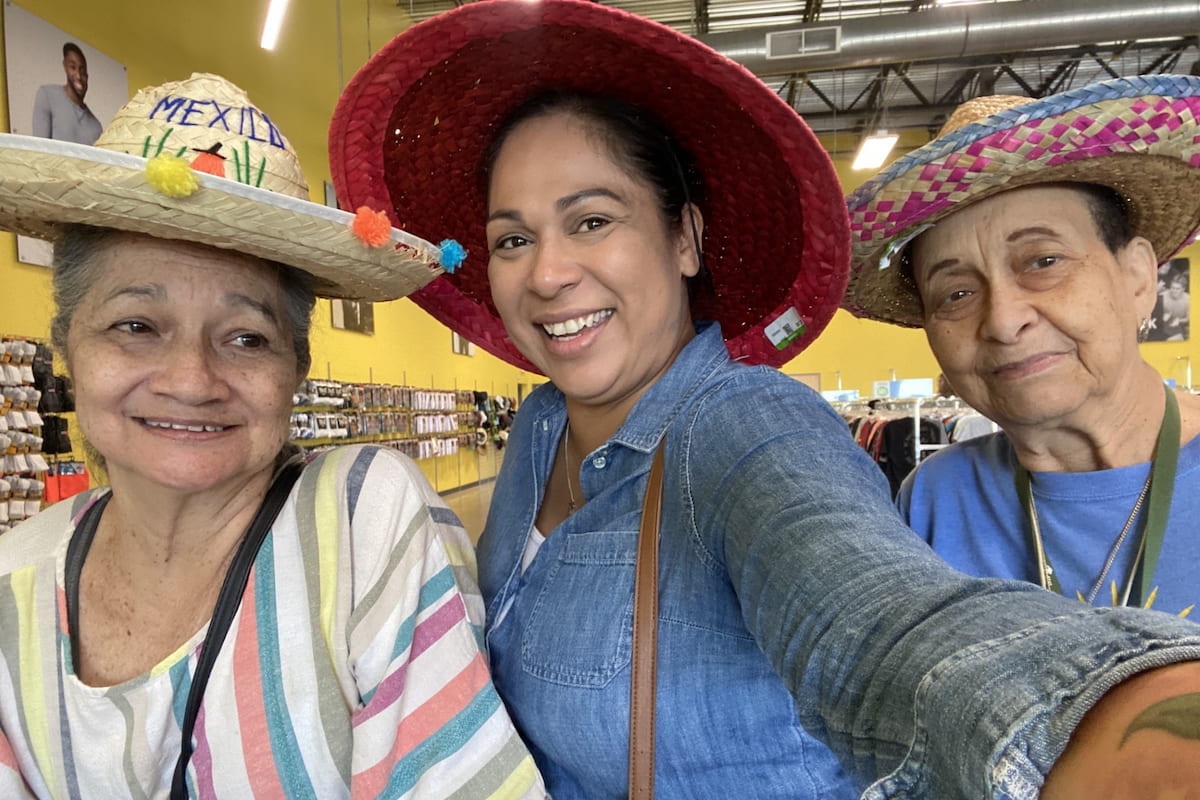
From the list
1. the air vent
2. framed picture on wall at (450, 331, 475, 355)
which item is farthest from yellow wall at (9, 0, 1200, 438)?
the air vent

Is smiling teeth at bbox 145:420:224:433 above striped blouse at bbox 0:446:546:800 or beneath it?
above

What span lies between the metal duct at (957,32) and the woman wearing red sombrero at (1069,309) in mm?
5988

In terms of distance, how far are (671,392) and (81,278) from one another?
89cm

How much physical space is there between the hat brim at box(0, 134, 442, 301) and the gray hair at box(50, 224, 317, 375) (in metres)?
0.05

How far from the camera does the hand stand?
1.02 ft

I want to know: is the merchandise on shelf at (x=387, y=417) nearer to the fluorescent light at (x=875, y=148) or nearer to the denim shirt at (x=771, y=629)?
the denim shirt at (x=771, y=629)

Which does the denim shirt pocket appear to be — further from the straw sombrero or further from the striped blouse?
the straw sombrero

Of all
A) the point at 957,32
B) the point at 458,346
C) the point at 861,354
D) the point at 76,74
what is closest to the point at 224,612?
the point at 76,74

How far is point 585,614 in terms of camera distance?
3.05 ft

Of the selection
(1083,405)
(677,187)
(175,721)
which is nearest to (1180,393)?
(1083,405)

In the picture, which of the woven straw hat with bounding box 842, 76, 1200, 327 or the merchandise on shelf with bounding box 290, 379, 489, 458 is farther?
the merchandise on shelf with bounding box 290, 379, 489, 458

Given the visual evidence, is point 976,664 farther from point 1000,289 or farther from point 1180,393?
point 1180,393

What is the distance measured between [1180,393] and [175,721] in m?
1.65

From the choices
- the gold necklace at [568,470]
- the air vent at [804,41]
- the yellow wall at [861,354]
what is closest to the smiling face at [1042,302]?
the gold necklace at [568,470]
